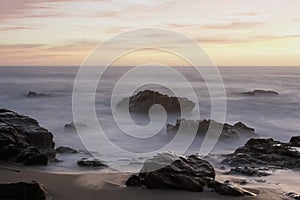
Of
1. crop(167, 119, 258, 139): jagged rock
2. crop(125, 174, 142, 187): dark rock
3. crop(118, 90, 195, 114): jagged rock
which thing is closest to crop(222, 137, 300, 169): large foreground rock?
crop(167, 119, 258, 139): jagged rock

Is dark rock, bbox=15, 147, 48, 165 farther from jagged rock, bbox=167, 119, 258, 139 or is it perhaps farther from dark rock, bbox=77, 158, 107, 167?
jagged rock, bbox=167, 119, 258, 139

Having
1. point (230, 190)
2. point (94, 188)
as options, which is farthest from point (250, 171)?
point (94, 188)

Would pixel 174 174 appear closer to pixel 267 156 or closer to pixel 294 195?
pixel 294 195

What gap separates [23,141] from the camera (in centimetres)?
1044

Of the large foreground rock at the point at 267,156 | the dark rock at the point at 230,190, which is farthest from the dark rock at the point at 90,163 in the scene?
the dark rock at the point at 230,190

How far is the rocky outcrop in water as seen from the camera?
748 centimetres

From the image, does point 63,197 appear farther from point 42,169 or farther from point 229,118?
point 229,118

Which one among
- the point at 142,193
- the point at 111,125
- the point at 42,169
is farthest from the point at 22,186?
the point at 111,125

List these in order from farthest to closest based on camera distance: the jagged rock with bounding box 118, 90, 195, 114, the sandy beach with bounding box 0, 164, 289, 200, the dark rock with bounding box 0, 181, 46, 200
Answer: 1. the jagged rock with bounding box 118, 90, 195, 114
2. the sandy beach with bounding box 0, 164, 289, 200
3. the dark rock with bounding box 0, 181, 46, 200

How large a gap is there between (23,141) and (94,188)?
11.6 feet

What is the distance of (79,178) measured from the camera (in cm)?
848

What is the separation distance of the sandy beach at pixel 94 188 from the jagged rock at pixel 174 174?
0.16 metres

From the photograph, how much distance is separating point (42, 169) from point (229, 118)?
1451 cm

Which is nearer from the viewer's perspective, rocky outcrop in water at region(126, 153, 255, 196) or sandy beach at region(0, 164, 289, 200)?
sandy beach at region(0, 164, 289, 200)
